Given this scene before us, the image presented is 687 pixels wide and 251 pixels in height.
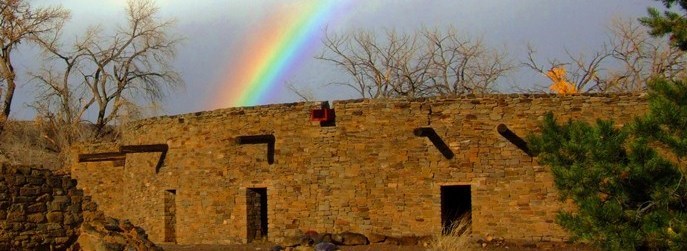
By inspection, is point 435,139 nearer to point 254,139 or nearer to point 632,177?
point 254,139

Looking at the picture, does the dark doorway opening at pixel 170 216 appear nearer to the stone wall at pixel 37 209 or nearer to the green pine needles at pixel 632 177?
the stone wall at pixel 37 209

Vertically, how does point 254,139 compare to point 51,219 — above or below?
above

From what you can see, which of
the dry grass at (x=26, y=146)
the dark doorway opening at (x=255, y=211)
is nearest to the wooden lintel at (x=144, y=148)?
the dark doorway opening at (x=255, y=211)

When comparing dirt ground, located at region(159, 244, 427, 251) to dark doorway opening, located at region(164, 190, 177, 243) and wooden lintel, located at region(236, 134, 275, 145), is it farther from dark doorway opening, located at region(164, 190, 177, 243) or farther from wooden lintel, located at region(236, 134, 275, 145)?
wooden lintel, located at region(236, 134, 275, 145)

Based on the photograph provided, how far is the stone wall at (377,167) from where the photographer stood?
17016 mm

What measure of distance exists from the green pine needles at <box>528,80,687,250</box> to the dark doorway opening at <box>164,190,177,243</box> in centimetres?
1182

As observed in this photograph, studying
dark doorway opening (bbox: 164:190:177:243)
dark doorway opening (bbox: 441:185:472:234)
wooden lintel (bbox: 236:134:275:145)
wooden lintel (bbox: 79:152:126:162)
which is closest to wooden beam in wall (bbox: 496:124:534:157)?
dark doorway opening (bbox: 441:185:472:234)

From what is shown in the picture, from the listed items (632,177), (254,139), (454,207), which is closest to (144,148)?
(254,139)

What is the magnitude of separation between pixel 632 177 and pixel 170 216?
42.0 feet

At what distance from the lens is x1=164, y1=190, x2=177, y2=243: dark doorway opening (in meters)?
21.0

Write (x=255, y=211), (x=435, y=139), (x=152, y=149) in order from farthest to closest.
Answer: (x=152, y=149)
(x=255, y=211)
(x=435, y=139)

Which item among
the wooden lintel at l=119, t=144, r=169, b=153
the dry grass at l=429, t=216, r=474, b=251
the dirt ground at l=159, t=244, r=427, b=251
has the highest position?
the wooden lintel at l=119, t=144, r=169, b=153

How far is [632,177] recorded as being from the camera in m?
10.9

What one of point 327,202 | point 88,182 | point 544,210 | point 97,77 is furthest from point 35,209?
point 97,77
